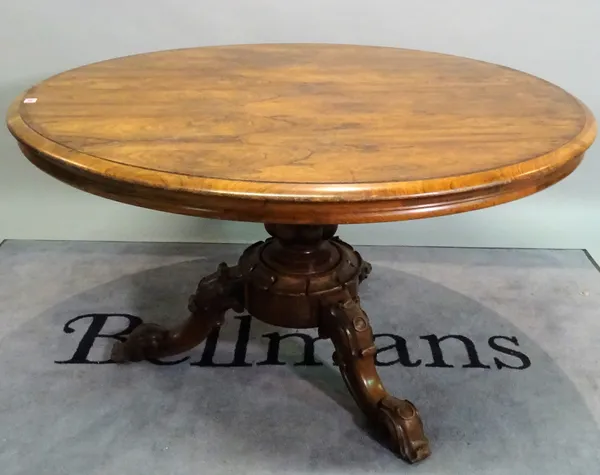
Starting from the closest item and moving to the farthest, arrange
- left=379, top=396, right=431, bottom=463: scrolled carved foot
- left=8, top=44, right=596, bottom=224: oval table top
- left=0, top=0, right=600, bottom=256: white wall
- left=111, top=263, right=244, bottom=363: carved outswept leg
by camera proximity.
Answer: left=8, top=44, right=596, bottom=224: oval table top → left=379, top=396, right=431, bottom=463: scrolled carved foot → left=111, top=263, right=244, bottom=363: carved outswept leg → left=0, top=0, right=600, bottom=256: white wall

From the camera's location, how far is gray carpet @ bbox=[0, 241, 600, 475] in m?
1.08

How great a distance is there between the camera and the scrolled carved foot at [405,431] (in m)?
1.05

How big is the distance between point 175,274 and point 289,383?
505 millimetres

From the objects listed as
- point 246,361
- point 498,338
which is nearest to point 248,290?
point 246,361

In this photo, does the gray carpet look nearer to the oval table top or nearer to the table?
the table

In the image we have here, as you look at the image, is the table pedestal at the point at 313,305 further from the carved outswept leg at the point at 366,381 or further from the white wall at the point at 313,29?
the white wall at the point at 313,29

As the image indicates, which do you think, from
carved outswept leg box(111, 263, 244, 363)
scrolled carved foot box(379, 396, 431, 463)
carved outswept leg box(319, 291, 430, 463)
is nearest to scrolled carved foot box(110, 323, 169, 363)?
carved outswept leg box(111, 263, 244, 363)

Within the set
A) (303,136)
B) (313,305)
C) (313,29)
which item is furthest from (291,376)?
(313,29)

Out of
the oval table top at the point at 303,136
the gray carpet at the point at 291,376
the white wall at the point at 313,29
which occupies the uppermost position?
the oval table top at the point at 303,136

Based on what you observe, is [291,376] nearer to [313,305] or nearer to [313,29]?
[313,305]

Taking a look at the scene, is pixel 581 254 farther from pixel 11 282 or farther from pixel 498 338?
pixel 11 282

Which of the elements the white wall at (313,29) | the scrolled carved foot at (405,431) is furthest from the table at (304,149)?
the white wall at (313,29)

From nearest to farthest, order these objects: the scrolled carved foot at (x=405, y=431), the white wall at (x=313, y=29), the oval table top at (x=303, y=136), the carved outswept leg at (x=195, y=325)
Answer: the oval table top at (x=303, y=136), the scrolled carved foot at (x=405, y=431), the carved outswept leg at (x=195, y=325), the white wall at (x=313, y=29)

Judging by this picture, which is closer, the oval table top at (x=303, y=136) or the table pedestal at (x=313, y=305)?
the oval table top at (x=303, y=136)
